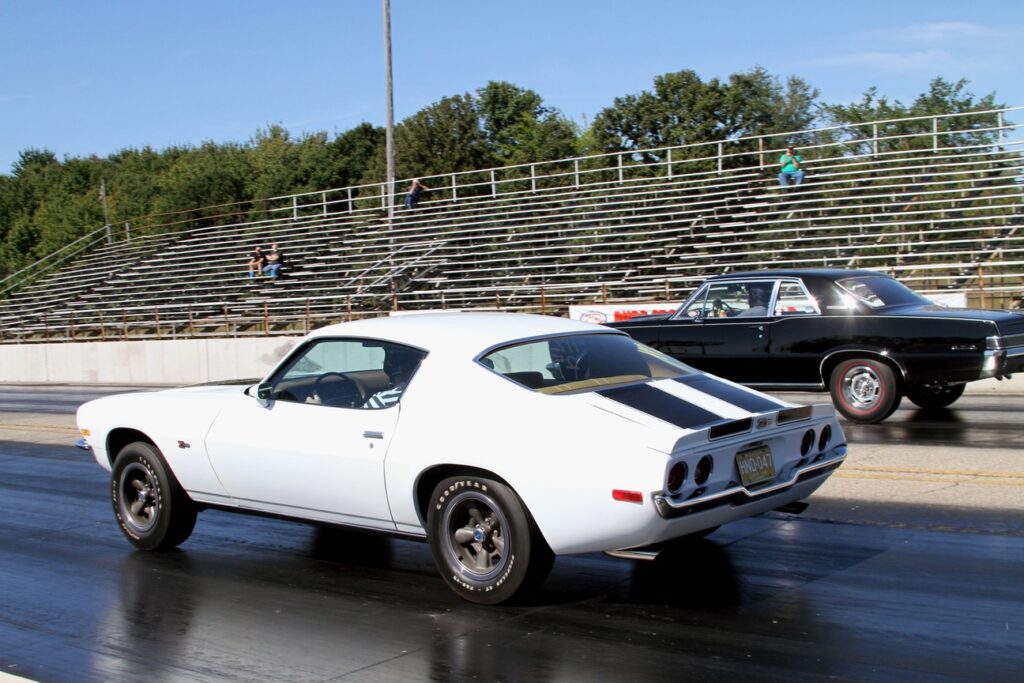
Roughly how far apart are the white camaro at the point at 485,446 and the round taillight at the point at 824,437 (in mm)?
22

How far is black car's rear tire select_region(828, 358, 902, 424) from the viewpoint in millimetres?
11891

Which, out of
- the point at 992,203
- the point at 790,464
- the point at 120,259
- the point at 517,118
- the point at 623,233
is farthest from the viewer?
the point at 517,118

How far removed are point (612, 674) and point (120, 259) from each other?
4256 centimetres

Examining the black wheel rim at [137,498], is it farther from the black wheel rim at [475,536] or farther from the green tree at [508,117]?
the green tree at [508,117]

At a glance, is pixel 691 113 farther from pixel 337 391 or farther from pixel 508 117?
pixel 337 391

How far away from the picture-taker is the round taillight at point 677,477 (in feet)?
16.7

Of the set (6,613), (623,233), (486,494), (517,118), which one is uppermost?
(517,118)

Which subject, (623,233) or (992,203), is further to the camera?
(623,233)

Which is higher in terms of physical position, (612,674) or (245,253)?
(245,253)

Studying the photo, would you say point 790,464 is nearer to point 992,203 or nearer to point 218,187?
point 992,203

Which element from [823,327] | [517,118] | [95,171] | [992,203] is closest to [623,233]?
[992,203]

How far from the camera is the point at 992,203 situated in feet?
88.9

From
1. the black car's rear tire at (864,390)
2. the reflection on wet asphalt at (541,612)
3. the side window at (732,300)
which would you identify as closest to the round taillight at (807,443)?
the reflection on wet asphalt at (541,612)

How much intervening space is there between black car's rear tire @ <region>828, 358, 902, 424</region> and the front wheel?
24.6 ft
